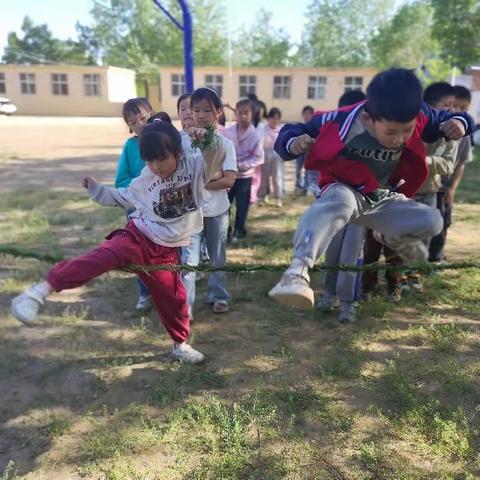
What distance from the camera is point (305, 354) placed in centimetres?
331

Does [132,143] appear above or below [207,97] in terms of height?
below

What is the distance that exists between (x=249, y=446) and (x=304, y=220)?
3.62 feet

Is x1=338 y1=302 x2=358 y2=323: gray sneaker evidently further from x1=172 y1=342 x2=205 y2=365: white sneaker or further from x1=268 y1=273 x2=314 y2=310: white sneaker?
x1=268 y1=273 x2=314 y2=310: white sneaker

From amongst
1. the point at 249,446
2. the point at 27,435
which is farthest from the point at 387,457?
the point at 27,435

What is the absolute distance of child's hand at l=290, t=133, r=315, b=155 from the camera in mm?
2420

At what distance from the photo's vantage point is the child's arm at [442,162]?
3.77 metres

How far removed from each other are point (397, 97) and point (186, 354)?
1.92 metres

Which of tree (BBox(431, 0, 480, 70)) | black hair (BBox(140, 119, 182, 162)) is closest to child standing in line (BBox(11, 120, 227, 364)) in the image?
black hair (BBox(140, 119, 182, 162))

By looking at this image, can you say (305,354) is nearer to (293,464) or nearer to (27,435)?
(293,464)

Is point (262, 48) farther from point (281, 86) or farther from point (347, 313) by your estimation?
point (347, 313)

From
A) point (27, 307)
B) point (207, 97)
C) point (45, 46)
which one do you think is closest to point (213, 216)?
point (207, 97)

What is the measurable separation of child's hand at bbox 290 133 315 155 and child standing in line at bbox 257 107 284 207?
5412 mm

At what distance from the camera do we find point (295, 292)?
219cm

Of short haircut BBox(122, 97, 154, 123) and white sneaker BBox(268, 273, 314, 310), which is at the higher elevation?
short haircut BBox(122, 97, 154, 123)
